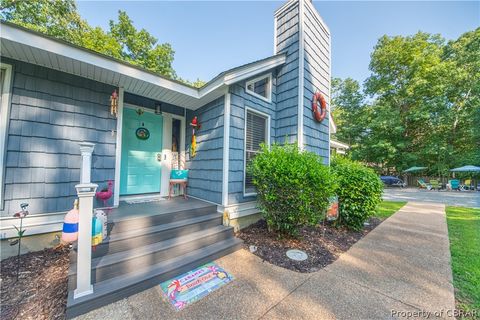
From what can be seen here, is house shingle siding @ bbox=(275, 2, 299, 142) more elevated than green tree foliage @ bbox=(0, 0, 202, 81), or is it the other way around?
green tree foliage @ bbox=(0, 0, 202, 81)

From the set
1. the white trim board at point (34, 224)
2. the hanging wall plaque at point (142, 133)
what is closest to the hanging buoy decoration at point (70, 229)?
the white trim board at point (34, 224)

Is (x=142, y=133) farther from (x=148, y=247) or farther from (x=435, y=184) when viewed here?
(x=435, y=184)

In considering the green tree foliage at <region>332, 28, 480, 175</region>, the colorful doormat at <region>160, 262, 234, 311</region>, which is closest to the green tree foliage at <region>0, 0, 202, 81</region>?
the colorful doormat at <region>160, 262, 234, 311</region>

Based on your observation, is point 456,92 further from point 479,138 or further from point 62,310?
point 62,310

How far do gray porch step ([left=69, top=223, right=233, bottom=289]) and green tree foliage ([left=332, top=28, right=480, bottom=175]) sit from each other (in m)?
19.8

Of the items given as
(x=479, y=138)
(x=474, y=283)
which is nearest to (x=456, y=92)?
(x=479, y=138)

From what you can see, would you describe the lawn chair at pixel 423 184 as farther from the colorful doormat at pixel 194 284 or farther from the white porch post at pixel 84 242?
the white porch post at pixel 84 242

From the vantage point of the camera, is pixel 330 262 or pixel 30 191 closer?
pixel 30 191

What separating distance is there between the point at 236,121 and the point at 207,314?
3157 mm

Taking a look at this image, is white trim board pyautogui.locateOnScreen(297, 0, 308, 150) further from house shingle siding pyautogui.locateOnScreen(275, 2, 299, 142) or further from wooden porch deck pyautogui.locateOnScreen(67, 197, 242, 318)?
wooden porch deck pyautogui.locateOnScreen(67, 197, 242, 318)

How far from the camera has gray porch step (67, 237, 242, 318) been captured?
71.7 inches

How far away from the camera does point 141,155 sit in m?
4.26

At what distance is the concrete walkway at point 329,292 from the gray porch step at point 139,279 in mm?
76

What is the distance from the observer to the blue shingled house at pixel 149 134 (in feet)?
8.36
